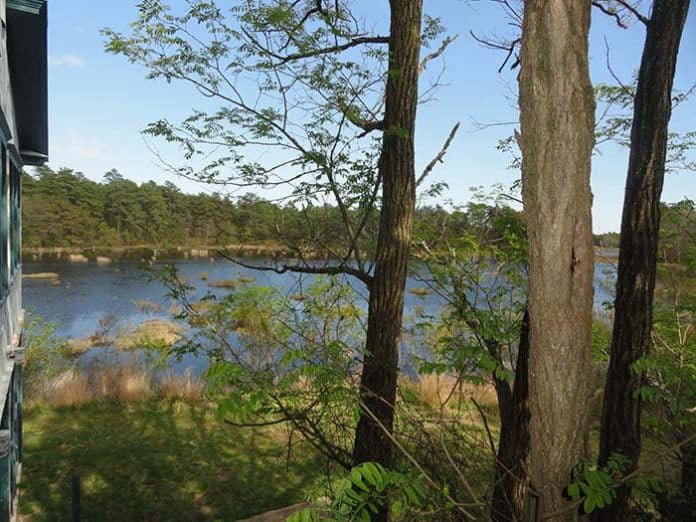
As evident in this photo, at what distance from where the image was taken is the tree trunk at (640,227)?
12.0ft

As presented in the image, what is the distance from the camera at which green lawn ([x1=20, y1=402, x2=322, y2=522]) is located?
588 cm

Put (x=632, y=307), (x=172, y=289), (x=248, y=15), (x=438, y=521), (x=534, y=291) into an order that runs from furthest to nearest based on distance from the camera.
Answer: (x=172, y=289), (x=248, y=15), (x=632, y=307), (x=438, y=521), (x=534, y=291)

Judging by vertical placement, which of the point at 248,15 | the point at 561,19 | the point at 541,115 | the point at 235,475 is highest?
the point at 248,15

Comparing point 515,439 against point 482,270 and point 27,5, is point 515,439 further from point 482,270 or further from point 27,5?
point 27,5

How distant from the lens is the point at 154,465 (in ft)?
23.1

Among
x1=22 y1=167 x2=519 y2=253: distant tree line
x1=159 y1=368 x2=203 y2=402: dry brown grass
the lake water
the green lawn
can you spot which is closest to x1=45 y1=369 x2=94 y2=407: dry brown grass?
the green lawn

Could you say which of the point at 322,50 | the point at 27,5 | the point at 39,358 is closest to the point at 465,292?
the point at 322,50

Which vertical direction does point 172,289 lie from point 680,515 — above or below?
above

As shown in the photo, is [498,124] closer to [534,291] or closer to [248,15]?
[248,15]

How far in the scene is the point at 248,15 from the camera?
167 inches

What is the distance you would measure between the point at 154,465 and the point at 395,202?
557 centimetres

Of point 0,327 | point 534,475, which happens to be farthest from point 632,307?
point 0,327

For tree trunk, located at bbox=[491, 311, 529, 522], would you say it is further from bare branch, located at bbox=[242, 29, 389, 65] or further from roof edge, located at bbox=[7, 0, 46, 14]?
roof edge, located at bbox=[7, 0, 46, 14]

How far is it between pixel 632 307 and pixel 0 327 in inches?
196
